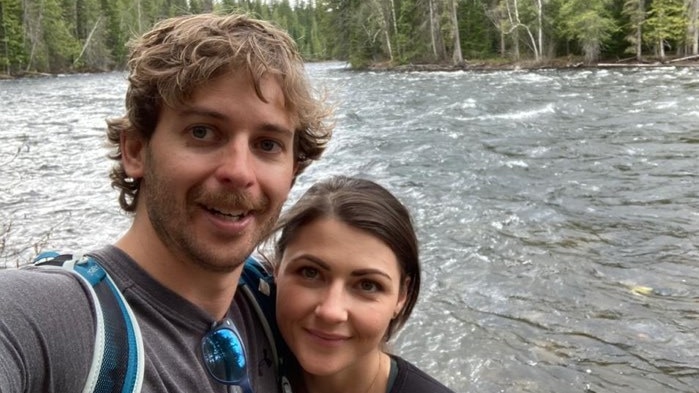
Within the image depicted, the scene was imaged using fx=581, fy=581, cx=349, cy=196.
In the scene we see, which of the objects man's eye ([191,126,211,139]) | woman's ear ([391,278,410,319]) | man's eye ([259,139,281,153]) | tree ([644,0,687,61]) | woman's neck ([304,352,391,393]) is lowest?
woman's neck ([304,352,391,393])

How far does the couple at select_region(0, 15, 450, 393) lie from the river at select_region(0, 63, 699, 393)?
0.89m

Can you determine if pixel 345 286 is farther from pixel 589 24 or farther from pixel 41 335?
pixel 589 24

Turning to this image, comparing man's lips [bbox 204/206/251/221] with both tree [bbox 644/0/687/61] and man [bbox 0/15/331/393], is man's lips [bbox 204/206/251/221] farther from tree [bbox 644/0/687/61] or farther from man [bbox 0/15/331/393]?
tree [bbox 644/0/687/61]

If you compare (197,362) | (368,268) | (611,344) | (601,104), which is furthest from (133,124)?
(601,104)

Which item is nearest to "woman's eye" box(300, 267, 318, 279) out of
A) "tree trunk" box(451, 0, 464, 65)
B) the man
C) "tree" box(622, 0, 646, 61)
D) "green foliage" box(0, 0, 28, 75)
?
the man

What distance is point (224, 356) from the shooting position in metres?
1.69

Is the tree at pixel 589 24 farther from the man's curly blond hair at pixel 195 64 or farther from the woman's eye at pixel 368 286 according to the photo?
the man's curly blond hair at pixel 195 64

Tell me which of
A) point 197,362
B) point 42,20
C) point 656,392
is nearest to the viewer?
point 197,362

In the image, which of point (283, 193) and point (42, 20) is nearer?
point (283, 193)

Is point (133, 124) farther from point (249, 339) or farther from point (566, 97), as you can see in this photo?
point (566, 97)

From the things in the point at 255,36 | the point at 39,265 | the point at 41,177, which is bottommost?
the point at 41,177

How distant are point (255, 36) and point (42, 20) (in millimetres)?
63156

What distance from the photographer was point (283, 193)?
1.89 meters

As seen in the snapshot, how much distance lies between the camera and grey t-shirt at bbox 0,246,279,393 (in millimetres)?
1228
